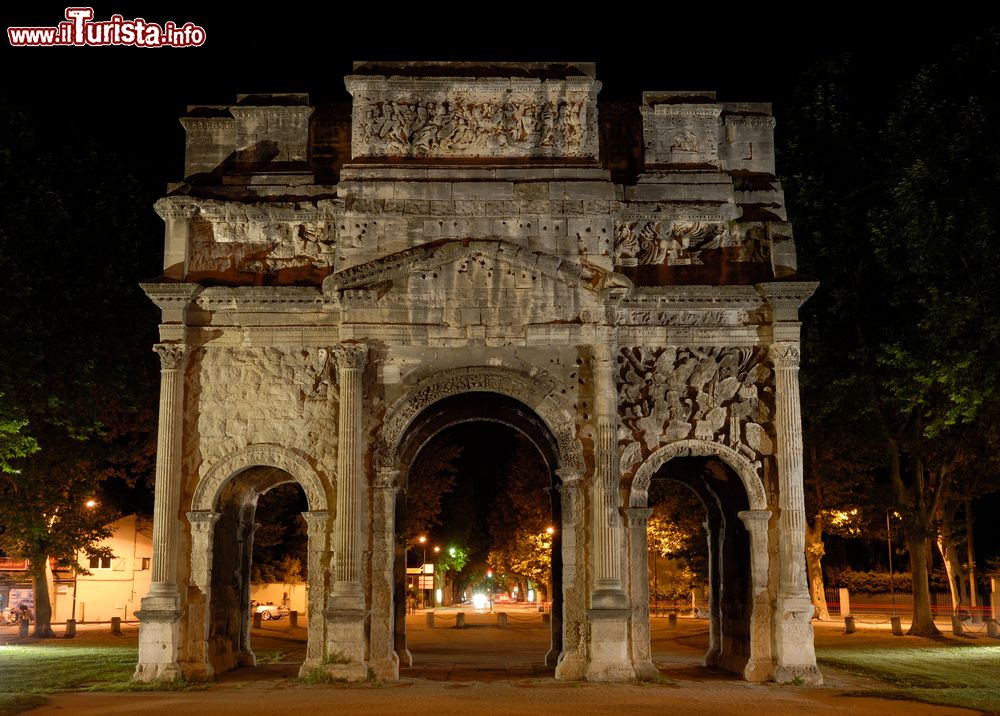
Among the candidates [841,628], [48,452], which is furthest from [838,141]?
[48,452]

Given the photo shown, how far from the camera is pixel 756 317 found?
69.3ft

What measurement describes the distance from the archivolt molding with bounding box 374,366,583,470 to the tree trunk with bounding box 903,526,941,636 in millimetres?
15570

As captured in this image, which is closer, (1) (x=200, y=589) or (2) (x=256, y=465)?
(1) (x=200, y=589)

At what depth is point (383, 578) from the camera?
66.7 ft

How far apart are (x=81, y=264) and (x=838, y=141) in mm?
22136

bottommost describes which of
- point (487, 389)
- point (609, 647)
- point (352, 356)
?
point (609, 647)

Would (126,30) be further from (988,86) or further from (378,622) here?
(988,86)

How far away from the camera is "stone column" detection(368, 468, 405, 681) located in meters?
20.0

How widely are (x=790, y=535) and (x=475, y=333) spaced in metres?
7.34

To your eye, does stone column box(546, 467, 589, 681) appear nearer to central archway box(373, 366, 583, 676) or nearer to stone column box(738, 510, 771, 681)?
central archway box(373, 366, 583, 676)

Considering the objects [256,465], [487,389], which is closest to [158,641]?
[256,465]

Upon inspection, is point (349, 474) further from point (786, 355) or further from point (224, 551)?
point (786, 355)

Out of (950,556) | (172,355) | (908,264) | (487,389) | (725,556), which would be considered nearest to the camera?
(172,355)

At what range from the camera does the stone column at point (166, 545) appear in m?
19.4
